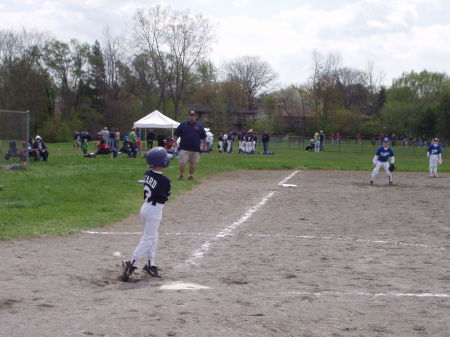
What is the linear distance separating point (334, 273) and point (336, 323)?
7.03 ft

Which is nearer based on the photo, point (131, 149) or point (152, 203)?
point (152, 203)

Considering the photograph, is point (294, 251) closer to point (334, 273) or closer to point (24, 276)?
point (334, 273)

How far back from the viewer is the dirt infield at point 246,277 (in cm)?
506

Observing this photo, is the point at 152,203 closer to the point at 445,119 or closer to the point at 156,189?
→ the point at 156,189

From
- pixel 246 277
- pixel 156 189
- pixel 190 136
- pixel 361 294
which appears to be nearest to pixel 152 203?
pixel 156 189

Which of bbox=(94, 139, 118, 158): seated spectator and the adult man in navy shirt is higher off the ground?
the adult man in navy shirt

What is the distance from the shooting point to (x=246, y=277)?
704 cm

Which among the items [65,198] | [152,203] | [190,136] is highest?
[190,136]

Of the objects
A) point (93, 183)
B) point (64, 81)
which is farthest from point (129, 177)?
point (64, 81)

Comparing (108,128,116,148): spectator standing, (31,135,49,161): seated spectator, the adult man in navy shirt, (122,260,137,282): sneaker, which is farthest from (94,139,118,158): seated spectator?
(122,260,137,282): sneaker

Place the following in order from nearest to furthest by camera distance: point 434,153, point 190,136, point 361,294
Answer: point 361,294
point 190,136
point 434,153

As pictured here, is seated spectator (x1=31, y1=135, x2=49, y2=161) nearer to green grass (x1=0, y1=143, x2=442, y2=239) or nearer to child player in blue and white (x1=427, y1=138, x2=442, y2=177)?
green grass (x1=0, y1=143, x2=442, y2=239)

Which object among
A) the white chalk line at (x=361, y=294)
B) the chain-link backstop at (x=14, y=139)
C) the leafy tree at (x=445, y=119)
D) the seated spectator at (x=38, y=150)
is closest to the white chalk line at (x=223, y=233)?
the white chalk line at (x=361, y=294)

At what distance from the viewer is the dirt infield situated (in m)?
5.06
